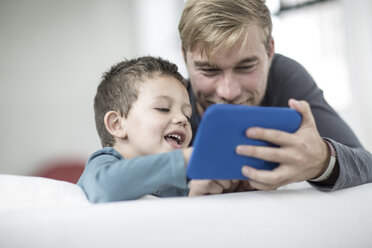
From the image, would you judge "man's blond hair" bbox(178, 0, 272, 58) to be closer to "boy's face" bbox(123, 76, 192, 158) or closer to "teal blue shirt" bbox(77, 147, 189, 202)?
"boy's face" bbox(123, 76, 192, 158)

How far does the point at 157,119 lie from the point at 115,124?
166 millimetres

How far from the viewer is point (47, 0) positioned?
4.34 m

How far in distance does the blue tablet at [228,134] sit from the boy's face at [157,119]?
1.12 feet

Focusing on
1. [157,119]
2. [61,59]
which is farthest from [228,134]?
[61,59]

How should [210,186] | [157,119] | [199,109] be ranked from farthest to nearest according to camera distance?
[199,109] → [157,119] → [210,186]

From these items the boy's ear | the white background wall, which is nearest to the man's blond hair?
the boy's ear

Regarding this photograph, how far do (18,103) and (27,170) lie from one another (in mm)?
711

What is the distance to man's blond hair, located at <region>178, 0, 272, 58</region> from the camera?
4.45 ft

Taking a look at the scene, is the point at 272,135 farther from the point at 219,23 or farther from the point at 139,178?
the point at 219,23

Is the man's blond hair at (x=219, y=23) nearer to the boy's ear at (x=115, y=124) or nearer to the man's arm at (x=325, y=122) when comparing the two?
the man's arm at (x=325, y=122)

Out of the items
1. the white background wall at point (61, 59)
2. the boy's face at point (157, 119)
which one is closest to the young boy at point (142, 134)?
the boy's face at point (157, 119)

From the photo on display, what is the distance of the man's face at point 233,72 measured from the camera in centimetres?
140

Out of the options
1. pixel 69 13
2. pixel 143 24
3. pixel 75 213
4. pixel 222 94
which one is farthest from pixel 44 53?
pixel 75 213

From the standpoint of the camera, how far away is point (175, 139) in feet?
3.90
